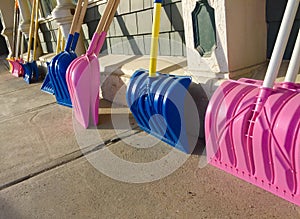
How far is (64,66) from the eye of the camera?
8.02 ft

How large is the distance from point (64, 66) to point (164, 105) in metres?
1.41

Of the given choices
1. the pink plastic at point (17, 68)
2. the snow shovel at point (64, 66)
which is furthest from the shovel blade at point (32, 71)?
the snow shovel at point (64, 66)

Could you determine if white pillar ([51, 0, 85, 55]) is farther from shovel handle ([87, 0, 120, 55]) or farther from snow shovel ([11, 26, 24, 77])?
snow shovel ([11, 26, 24, 77])

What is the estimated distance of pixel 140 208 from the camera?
108 cm

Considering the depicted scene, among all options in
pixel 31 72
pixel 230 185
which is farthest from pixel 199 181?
pixel 31 72

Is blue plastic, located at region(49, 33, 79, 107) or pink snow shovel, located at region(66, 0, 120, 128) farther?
blue plastic, located at region(49, 33, 79, 107)

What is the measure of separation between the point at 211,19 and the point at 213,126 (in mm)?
581

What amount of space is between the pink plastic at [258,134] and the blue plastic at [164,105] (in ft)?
Answer: 0.70

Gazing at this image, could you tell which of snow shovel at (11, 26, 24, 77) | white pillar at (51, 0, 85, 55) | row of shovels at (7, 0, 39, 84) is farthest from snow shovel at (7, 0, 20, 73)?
white pillar at (51, 0, 85, 55)

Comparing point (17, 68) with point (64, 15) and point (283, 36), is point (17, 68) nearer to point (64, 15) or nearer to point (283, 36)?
point (64, 15)

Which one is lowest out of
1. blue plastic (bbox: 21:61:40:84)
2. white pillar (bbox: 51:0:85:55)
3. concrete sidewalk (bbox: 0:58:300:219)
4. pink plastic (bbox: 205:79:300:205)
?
concrete sidewalk (bbox: 0:58:300:219)

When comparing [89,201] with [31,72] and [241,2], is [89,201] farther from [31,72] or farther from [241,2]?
[31,72]

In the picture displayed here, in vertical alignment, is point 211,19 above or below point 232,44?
above

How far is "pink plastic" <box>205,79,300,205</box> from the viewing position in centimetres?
93
